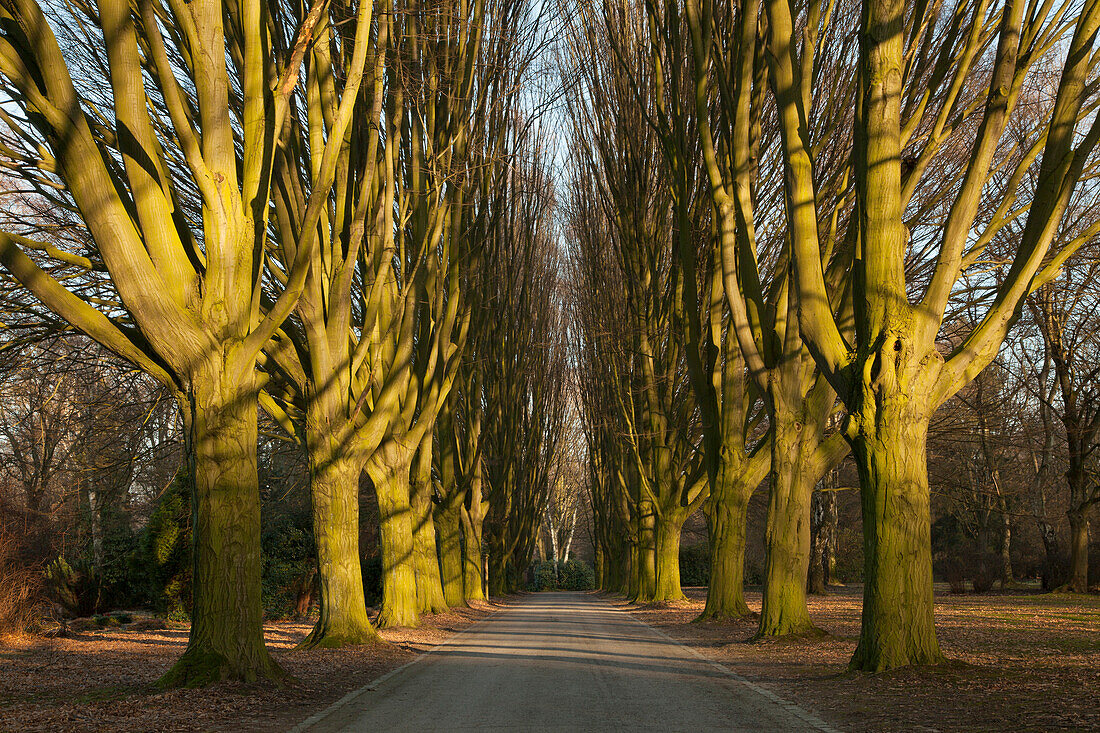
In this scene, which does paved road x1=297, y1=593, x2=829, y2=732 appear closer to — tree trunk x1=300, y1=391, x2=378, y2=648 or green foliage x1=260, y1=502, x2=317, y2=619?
tree trunk x1=300, y1=391, x2=378, y2=648

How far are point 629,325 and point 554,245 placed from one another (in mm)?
12194

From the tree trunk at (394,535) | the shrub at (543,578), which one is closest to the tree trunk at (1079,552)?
the tree trunk at (394,535)

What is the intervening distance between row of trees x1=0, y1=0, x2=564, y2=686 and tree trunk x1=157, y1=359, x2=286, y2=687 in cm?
2

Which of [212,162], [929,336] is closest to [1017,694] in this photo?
[929,336]

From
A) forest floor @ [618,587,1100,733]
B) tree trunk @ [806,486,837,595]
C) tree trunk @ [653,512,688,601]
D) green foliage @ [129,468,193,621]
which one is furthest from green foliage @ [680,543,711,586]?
green foliage @ [129,468,193,621]

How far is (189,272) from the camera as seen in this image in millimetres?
7254

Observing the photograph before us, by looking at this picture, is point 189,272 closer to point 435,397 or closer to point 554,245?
point 435,397

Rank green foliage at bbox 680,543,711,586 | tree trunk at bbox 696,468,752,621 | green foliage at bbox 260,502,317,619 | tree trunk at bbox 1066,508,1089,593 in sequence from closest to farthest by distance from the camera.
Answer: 1. tree trunk at bbox 696,468,752,621
2. green foliage at bbox 260,502,317,619
3. tree trunk at bbox 1066,508,1089,593
4. green foliage at bbox 680,543,711,586

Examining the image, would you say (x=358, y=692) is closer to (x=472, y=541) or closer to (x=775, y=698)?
(x=775, y=698)

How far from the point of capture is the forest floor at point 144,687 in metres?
5.79

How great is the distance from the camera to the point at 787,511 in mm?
11953

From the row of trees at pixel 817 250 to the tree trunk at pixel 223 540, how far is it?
5693 mm

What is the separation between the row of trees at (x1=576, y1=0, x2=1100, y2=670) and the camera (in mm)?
7855

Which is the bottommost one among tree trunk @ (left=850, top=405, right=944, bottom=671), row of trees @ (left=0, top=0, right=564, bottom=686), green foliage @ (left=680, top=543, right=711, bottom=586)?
green foliage @ (left=680, top=543, right=711, bottom=586)
